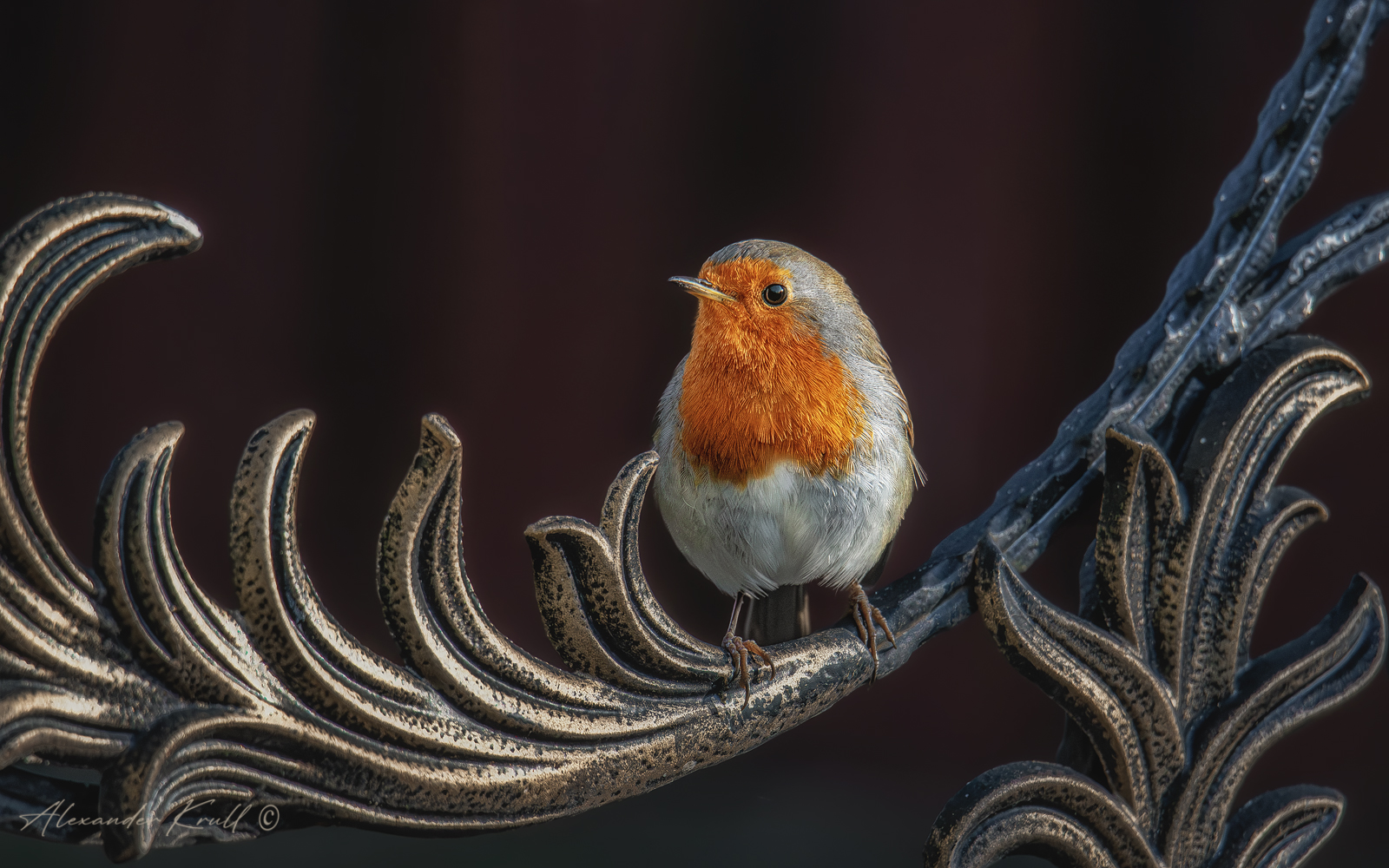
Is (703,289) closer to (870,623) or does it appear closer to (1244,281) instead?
(870,623)

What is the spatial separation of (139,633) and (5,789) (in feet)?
0.21

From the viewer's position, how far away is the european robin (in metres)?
0.56

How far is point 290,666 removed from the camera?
0.36 meters

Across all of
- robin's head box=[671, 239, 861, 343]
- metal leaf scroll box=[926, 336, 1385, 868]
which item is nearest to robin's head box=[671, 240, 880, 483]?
robin's head box=[671, 239, 861, 343]

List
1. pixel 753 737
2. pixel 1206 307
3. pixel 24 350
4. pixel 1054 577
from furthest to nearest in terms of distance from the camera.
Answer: pixel 1054 577 → pixel 1206 307 → pixel 753 737 → pixel 24 350

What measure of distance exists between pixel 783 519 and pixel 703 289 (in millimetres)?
135

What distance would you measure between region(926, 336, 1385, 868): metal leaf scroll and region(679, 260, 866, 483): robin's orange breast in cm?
13

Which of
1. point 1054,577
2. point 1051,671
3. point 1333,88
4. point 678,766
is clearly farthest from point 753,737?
point 1054,577

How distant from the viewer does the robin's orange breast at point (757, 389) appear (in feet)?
1.84

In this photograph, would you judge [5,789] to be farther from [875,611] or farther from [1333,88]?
[1333,88]

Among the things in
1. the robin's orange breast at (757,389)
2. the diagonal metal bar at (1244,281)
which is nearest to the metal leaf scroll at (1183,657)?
the diagonal metal bar at (1244,281)

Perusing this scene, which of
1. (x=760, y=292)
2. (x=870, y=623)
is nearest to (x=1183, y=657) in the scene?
(x=870, y=623)

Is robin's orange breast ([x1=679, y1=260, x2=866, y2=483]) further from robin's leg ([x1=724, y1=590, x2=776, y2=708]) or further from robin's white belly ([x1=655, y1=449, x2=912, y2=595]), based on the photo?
robin's leg ([x1=724, y1=590, x2=776, y2=708])

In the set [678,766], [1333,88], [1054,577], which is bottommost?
[1054,577]
